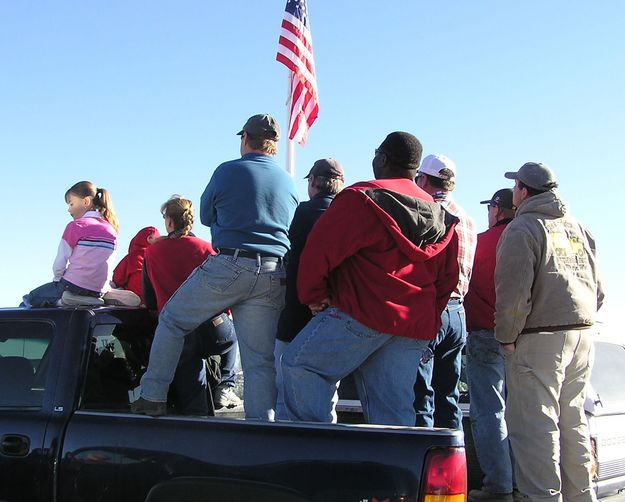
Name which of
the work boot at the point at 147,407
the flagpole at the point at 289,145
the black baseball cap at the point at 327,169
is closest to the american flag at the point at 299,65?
the flagpole at the point at 289,145

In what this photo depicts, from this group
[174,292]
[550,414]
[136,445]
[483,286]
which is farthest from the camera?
[483,286]

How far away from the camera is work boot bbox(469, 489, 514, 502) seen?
5.00 meters

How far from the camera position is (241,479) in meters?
3.29

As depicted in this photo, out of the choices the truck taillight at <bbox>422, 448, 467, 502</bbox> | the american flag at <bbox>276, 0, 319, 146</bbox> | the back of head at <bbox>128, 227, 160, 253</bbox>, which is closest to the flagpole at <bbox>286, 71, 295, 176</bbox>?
the american flag at <bbox>276, 0, 319, 146</bbox>

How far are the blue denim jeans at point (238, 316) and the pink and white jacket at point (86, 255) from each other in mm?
1224

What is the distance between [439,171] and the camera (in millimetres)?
5215

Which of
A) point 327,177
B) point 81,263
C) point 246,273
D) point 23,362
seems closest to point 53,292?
point 81,263

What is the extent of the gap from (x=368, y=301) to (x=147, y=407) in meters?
1.14

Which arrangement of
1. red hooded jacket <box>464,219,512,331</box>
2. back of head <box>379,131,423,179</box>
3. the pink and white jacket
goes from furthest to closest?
red hooded jacket <box>464,219,512,331</box>, the pink and white jacket, back of head <box>379,131,423,179</box>

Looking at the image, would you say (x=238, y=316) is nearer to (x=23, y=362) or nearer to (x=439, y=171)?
(x=23, y=362)

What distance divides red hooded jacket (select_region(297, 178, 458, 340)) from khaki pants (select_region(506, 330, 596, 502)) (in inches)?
33.9

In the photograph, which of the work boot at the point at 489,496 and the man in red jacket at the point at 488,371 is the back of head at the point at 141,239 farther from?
the work boot at the point at 489,496

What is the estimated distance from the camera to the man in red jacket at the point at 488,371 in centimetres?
508

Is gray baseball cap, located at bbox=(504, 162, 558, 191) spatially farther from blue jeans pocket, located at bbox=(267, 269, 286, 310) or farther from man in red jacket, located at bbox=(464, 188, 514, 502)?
blue jeans pocket, located at bbox=(267, 269, 286, 310)
